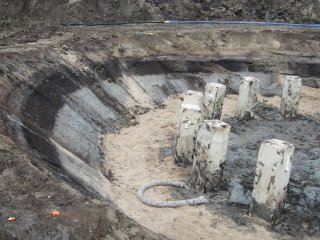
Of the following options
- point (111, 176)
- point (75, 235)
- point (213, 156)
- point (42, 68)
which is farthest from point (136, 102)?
point (75, 235)

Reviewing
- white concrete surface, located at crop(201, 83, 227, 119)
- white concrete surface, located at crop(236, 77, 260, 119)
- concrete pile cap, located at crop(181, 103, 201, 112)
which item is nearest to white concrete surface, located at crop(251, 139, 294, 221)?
concrete pile cap, located at crop(181, 103, 201, 112)

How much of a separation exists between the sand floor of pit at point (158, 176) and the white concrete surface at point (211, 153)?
2.37ft

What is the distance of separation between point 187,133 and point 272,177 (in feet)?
9.42

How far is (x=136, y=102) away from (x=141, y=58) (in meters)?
2.21

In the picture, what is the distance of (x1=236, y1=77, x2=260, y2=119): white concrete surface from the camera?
1367 cm

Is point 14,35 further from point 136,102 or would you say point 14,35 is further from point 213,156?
point 213,156

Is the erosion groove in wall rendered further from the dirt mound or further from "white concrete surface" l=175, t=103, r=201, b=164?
the dirt mound

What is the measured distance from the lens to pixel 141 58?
15.6 meters

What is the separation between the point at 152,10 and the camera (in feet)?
67.8

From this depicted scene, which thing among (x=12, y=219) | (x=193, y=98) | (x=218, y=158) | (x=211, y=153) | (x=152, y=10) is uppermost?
(x=152, y=10)

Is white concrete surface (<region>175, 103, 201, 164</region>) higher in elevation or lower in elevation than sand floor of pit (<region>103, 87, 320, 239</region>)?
higher

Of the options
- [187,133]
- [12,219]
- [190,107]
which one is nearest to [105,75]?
[190,107]

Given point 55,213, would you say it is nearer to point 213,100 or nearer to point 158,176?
point 158,176

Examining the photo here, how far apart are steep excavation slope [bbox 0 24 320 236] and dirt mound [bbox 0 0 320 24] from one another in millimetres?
1956
